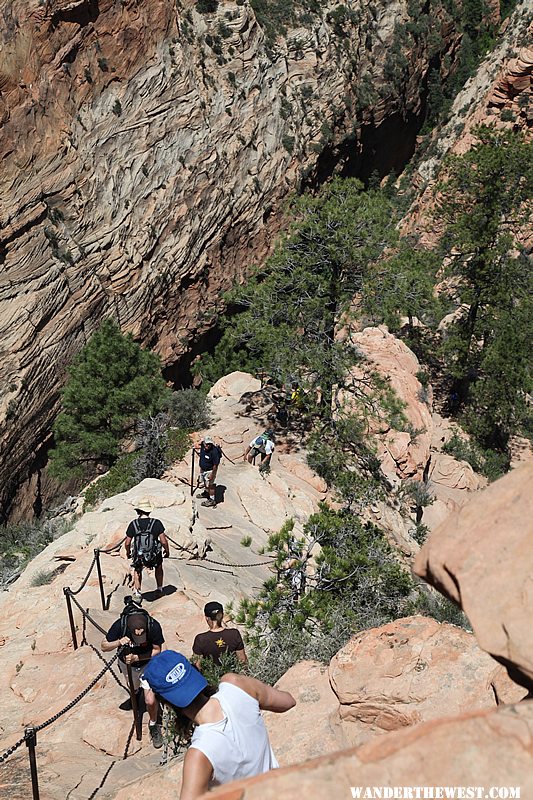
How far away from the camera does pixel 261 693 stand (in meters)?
3.33

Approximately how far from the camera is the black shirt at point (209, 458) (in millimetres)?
11812

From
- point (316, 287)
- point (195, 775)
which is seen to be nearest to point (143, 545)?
point (195, 775)

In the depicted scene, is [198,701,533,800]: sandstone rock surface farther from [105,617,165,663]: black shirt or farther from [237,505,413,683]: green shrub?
[105,617,165,663]: black shirt

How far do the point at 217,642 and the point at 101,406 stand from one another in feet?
40.5

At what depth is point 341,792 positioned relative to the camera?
7.21ft

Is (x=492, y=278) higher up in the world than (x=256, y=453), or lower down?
lower down

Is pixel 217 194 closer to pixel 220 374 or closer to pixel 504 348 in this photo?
pixel 220 374

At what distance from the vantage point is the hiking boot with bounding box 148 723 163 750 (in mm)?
6152

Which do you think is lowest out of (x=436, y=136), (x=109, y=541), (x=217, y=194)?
(x=436, y=136)

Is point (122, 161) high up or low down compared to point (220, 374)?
up

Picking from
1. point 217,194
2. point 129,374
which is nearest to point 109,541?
point 129,374

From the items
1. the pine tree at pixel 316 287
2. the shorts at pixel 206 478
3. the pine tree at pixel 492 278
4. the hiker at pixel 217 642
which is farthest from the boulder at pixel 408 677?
the pine tree at pixel 492 278

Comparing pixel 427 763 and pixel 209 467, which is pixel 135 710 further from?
pixel 209 467

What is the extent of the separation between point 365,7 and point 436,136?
29.8 ft
